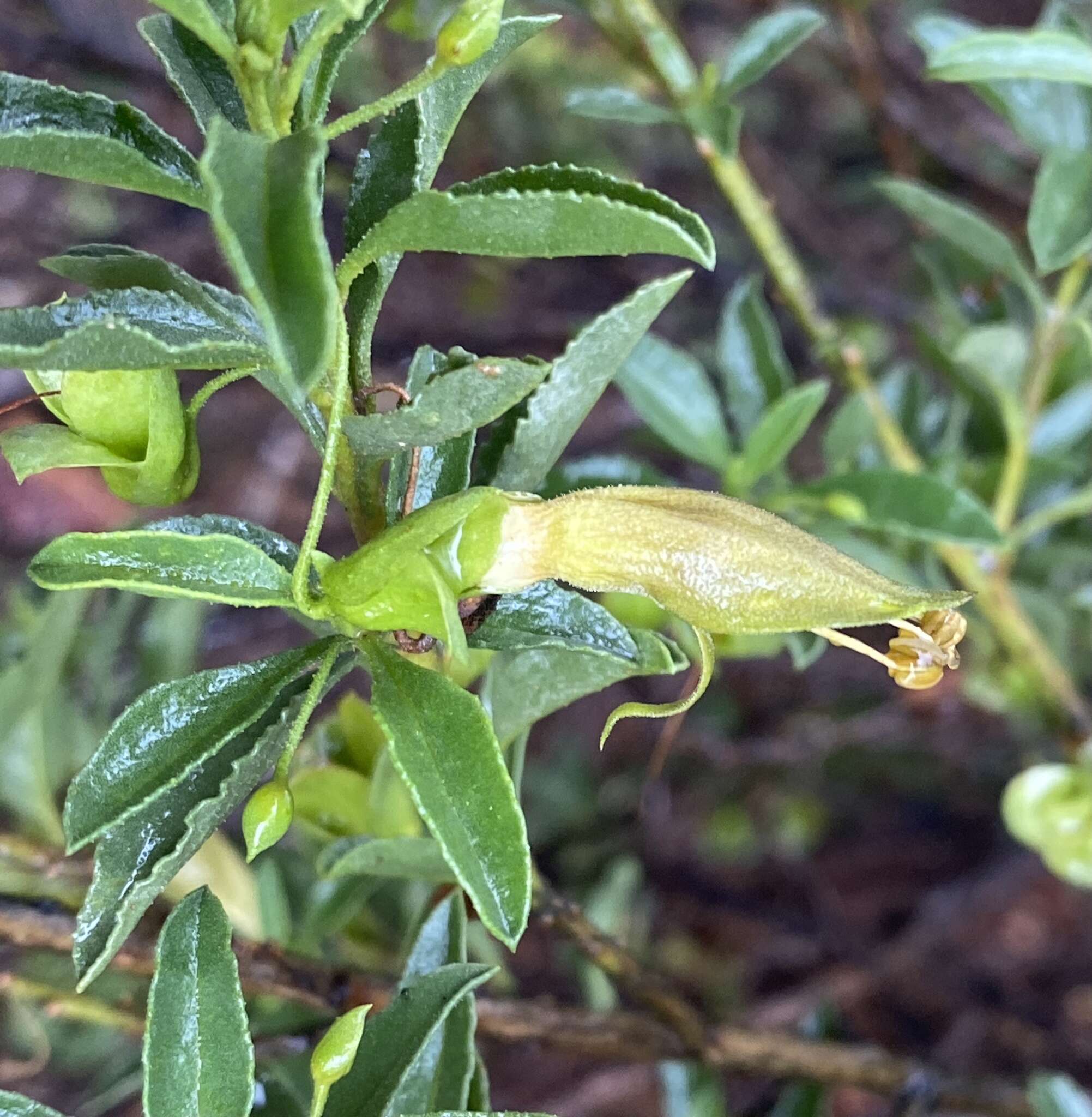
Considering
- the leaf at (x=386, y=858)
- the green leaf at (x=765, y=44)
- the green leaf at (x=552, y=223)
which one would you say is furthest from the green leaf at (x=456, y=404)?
the green leaf at (x=765, y=44)

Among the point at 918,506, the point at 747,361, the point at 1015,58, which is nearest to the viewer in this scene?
the point at 1015,58

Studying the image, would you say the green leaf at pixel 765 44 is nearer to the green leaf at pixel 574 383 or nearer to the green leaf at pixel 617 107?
the green leaf at pixel 617 107

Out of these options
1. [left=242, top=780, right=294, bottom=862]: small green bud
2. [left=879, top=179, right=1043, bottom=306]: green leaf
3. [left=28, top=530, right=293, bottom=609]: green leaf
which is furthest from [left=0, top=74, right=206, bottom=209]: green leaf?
[left=879, top=179, right=1043, bottom=306]: green leaf

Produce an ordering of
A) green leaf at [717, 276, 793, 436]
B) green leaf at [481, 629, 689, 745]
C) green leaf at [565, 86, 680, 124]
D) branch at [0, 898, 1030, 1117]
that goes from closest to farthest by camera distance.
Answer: green leaf at [481, 629, 689, 745], branch at [0, 898, 1030, 1117], green leaf at [565, 86, 680, 124], green leaf at [717, 276, 793, 436]

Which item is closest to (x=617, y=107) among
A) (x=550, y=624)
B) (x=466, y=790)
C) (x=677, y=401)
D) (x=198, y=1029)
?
(x=677, y=401)

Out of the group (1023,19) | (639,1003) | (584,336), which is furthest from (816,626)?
(1023,19)

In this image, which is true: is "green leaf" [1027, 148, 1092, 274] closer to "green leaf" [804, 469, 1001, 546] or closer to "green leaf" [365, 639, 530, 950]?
"green leaf" [804, 469, 1001, 546]

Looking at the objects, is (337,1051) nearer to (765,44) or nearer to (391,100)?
(391,100)

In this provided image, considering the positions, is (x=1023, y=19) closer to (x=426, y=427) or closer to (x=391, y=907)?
(x=391, y=907)
